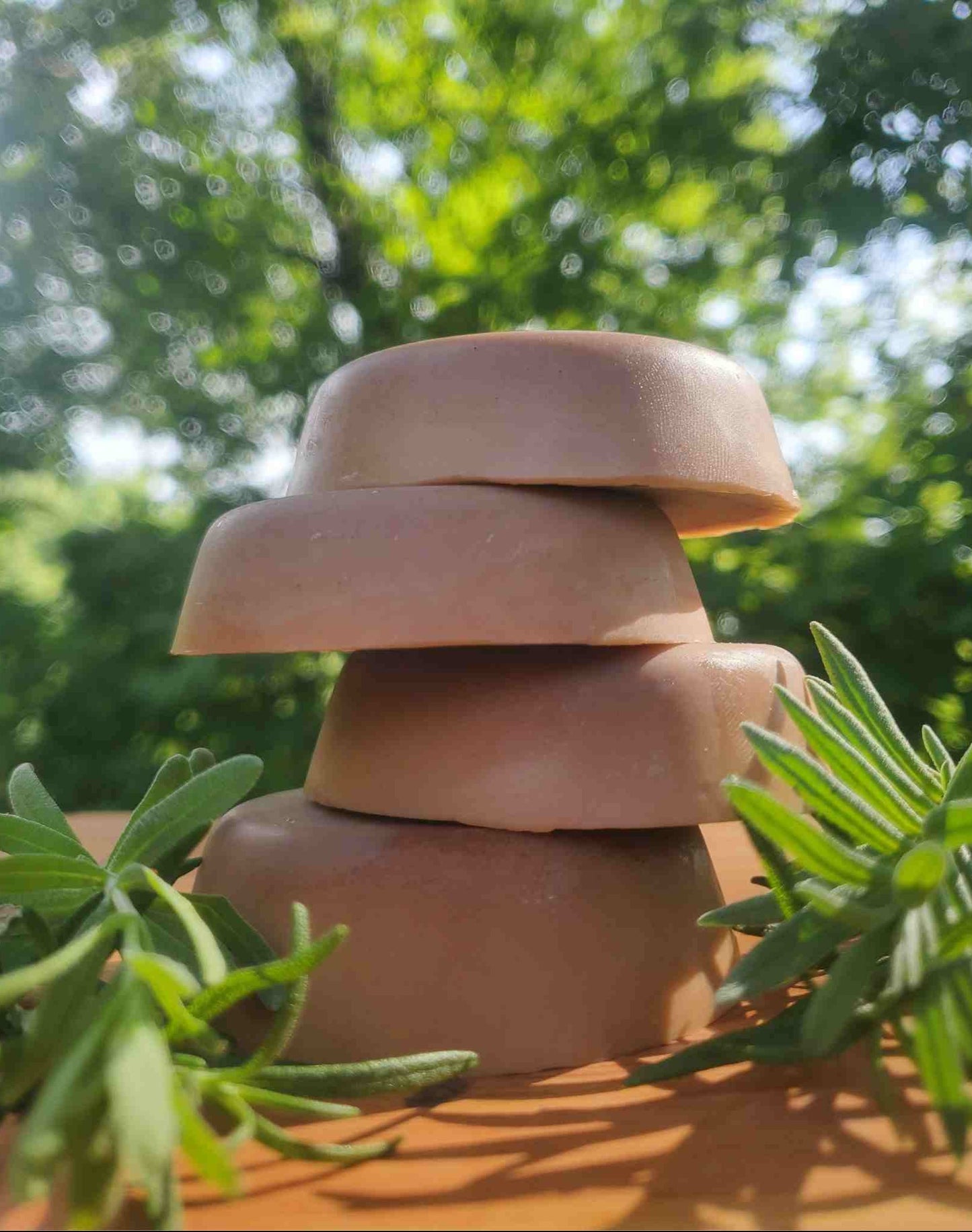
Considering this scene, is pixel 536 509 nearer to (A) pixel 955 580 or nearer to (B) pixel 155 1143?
(B) pixel 155 1143

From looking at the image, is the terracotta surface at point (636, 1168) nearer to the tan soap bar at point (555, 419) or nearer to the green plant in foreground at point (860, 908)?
the green plant in foreground at point (860, 908)

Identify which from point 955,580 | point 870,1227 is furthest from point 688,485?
point 955,580

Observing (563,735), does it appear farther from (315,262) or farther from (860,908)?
(315,262)

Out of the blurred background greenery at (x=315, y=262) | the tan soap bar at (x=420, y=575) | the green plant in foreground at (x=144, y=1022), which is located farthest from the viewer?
the blurred background greenery at (x=315, y=262)

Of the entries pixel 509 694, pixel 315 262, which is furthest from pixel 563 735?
pixel 315 262

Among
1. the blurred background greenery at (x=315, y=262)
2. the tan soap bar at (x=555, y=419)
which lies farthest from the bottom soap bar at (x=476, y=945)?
the blurred background greenery at (x=315, y=262)

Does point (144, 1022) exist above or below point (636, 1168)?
above
